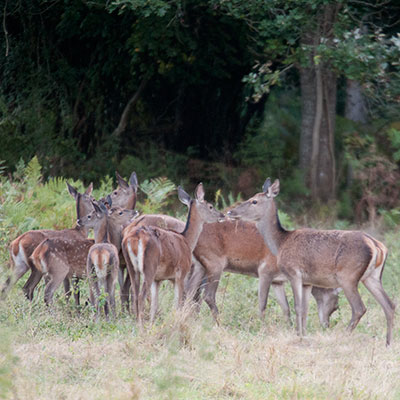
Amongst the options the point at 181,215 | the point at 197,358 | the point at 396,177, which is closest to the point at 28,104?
the point at 181,215

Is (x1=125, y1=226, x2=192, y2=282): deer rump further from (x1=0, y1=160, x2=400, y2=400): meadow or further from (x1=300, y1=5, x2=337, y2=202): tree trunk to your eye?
(x1=300, y1=5, x2=337, y2=202): tree trunk

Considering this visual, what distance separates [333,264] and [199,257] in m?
1.87

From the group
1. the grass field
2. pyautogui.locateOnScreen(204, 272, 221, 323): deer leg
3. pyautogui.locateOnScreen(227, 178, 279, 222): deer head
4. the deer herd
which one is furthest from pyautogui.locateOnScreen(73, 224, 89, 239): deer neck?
pyautogui.locateOnScreen(227, 178, 279, 222): deer head

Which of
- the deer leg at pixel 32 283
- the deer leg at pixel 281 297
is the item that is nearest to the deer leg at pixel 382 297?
the deer leg at pixel 281 297

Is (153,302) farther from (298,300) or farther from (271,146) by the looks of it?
(271,146)

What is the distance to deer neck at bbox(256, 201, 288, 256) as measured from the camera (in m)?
9.66

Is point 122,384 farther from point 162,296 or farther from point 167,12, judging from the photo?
point 167,12

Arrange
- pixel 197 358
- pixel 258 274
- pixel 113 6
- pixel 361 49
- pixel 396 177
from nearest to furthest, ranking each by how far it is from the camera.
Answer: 1. pixel 197 358
2. pixel 258 274
3. pixel 361 49
4. pixel 113 6
5. pixel 396 177

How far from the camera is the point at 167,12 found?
1641 centimetres

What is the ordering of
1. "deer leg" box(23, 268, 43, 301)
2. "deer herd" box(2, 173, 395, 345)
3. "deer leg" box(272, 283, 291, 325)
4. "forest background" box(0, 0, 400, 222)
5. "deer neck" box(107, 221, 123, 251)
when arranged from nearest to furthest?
"deer herd" box(2, 173, 395, 345) < "deer leg" box(23, 268, 43, 301) < "deer neck" box(107, 221, 123, 251) < "deer leg" box(272, 283, 291, 325) < "forest background" box(0, 0, 400, 222)

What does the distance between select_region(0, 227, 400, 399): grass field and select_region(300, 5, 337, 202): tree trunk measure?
8665 millimetres

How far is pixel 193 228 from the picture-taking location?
9734 mm

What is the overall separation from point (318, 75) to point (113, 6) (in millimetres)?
4341

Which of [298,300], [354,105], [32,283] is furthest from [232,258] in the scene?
[354,105]
